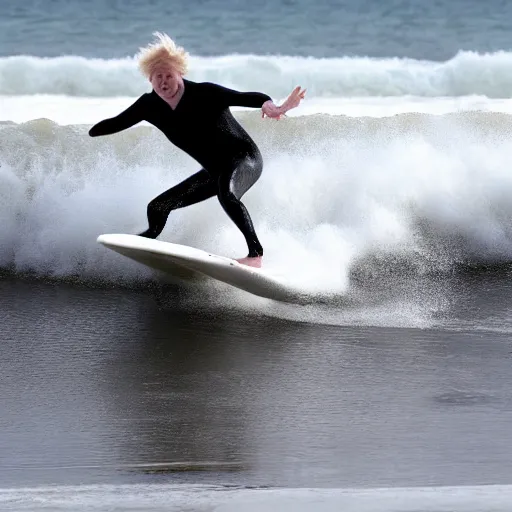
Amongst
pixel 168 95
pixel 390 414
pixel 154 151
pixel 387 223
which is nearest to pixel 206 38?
pixel 154 151

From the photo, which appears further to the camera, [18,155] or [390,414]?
[18,155]

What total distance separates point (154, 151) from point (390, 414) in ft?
20.7

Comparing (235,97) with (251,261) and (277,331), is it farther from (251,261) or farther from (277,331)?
(277,331)

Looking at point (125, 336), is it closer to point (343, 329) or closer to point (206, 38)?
point (343, 329)

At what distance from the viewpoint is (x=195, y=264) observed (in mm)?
7934

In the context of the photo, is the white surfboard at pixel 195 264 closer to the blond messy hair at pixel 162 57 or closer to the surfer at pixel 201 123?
Answer: the surfer at pixel 201 123

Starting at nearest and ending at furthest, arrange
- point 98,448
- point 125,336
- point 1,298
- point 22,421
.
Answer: point 98,448 → point 22,421 → point 125,336 → point 1,298

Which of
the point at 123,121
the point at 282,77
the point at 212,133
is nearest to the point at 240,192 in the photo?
the point at 212,133

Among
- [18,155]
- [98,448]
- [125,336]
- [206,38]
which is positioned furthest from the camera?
[206,38]

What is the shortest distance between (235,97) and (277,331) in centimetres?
135

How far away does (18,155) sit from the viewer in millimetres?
11461

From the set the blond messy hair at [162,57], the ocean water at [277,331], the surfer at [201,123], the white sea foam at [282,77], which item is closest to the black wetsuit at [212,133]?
the surfer at [201,123]

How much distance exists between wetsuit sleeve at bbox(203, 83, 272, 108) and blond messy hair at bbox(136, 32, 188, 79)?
8.4 inches

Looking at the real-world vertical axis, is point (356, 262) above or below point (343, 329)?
above
